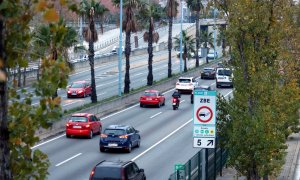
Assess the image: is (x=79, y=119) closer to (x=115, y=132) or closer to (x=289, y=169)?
(x=115, y=132)

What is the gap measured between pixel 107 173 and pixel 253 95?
16.9 feet

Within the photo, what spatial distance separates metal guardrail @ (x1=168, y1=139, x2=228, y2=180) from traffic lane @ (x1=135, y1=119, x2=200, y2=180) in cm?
241

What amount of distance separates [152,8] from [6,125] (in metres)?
58.7

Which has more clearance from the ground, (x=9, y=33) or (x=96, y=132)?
(x=9, y=33)

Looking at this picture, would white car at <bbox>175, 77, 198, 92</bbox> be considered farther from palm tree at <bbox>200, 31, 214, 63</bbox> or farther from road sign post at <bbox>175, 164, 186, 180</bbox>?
road sign post at <bbox>175, 164, 186, 180</bbox>

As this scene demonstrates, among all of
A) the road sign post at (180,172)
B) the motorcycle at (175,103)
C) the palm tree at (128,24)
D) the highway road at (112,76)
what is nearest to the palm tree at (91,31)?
the highway road at (112,76)

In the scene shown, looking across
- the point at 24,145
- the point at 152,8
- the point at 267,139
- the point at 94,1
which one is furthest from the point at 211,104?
the point at 152,8

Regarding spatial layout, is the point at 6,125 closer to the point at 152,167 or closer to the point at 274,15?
the point at 274,15

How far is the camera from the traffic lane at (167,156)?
93.5 ft

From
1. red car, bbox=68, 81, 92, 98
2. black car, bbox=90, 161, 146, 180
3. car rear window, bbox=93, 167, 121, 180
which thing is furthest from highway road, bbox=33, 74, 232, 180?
red car, bbox=68, 81, 92, 98

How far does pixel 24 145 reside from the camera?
7203 mm

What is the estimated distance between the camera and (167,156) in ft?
107

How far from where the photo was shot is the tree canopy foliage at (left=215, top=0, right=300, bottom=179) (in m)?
19.5

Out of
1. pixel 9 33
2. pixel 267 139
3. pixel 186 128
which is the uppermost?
pixel 9 33
